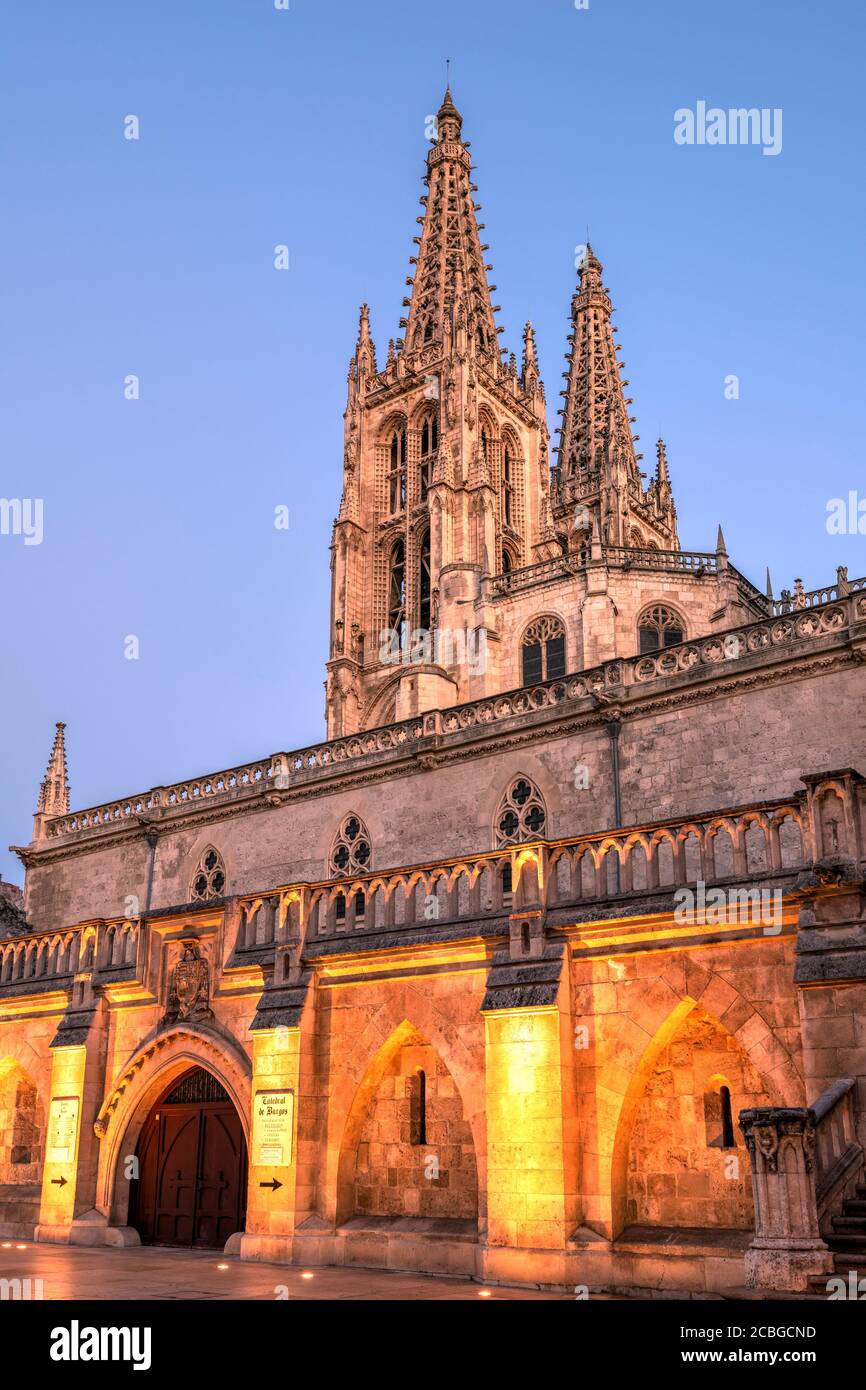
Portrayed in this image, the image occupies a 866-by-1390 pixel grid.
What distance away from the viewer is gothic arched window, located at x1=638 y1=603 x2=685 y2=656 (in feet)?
132

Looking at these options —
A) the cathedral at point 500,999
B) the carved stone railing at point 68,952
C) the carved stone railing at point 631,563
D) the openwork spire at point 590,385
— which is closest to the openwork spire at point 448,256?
the openwork spire at point 590,385

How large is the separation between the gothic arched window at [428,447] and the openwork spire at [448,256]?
4.06 metres

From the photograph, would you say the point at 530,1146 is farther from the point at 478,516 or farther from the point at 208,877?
the point at 478,516

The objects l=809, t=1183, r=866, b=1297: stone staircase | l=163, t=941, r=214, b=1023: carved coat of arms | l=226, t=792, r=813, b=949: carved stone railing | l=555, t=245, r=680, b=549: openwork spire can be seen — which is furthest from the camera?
l=555, t=245, r=680, b=549: openwork spire

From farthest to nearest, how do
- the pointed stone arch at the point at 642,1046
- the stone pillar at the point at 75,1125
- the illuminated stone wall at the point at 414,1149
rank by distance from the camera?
1. the stone pillar at the point at 75,1125
2. the illuminated stone wall at the point at 414,1149
3. the pointed stone arch at the point at 642,1046

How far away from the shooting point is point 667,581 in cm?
4066

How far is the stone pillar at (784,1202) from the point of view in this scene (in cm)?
892

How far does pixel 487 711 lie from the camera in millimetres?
26375

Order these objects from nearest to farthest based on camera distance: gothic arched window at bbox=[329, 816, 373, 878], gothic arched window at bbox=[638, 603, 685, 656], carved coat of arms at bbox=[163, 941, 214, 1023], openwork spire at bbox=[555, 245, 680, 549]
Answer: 1. carved coat of arms at bbox=[163, 941, 214, 1023]
2. gothic arched window at bbox=[329, 816, 373, 878]
3. gothic arched window at bbox=[638, 603, 685, 656]
4. openwork spire at bbox=[555, 245, 680, 549]

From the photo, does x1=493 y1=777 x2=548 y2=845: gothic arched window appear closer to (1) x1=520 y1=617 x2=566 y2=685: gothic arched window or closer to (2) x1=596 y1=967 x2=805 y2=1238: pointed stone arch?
(2) x1=596 y1=967 x2=805 y2=1238: pointed stone arch

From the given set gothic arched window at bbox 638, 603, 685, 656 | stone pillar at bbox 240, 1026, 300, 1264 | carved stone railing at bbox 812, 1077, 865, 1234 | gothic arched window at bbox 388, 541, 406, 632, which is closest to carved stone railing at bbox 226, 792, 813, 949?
stone pillar at bbox 240, 1026, 300, 1264

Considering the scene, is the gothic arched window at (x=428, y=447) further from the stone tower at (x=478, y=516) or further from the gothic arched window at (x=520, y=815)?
the gothic arched window at (x=520, y=815)

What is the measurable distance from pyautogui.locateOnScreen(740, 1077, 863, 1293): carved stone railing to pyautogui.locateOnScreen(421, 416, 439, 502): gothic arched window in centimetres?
5064
